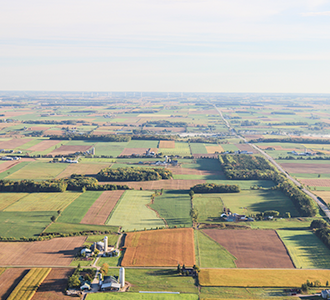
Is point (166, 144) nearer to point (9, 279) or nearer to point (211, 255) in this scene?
point (211, 255)

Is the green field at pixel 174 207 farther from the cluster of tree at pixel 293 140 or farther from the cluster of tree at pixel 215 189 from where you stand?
the cluster of tree at pixel 293 140

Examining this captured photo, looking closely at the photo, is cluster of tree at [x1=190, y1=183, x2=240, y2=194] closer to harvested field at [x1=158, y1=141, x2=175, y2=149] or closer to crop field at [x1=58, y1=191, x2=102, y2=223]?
crop field at [x1=58, y1=191, x2=102, y2=223]

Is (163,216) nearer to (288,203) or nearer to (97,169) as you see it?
(288,203)

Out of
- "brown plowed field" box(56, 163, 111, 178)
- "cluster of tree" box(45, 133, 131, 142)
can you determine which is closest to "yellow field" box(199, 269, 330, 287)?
"brown plowed field" box(56, 163, 111, 178)

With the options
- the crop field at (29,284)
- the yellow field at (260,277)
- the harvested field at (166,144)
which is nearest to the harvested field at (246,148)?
the harvested field at (166,144)

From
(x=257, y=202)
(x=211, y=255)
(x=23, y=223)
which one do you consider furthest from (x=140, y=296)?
(x=257, y=202)

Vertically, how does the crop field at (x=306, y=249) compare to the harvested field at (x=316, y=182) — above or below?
above
